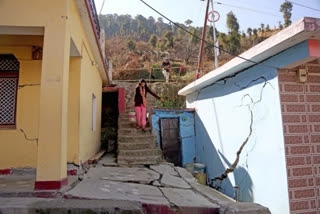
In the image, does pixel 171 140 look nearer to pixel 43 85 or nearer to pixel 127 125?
pixel 127 125

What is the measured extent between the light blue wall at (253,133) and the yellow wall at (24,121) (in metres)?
4.81

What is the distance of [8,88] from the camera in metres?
4.07

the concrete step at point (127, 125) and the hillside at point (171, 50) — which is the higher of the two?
the hillside at point (171, 50)

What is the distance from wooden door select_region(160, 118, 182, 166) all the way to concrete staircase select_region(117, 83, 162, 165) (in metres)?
1.94

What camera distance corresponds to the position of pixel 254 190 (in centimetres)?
511

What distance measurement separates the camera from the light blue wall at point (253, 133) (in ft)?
14.2

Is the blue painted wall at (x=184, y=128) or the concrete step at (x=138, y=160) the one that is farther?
the blue painted wall at (x=184, y=128)

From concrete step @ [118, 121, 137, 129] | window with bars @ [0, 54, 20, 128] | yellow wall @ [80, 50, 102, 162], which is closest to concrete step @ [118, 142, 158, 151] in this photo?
yellow wall @ [80, 50, 102, 162]

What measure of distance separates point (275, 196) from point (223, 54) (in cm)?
2132

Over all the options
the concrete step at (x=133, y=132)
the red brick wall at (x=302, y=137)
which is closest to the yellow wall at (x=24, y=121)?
the concrete step at (x=133, y=132)

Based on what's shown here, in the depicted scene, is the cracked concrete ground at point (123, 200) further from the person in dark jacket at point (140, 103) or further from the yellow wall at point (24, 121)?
the person in dark jacket at point (140, 103)

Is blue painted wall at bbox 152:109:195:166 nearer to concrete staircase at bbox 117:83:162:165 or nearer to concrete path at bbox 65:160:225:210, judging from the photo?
concrete staircase at bbox 117:83:162:165

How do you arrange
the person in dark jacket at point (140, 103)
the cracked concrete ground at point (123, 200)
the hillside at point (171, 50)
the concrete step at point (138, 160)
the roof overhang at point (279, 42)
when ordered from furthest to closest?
the hillside at point (171, 50) < the person in dark jacket at point (140, 103) < the concrete step at point (138, 160) < the roof overhang at point (279, 42) < the cracked concrete ground at point (123, 200)

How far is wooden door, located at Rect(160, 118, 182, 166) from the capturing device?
8.56 m
